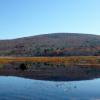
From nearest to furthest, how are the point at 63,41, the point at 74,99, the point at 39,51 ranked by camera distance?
1. the point at 74,99
2. the point at 39,51
3. the point at 63,41

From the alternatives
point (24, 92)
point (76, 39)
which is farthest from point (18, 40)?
point (24, 92)

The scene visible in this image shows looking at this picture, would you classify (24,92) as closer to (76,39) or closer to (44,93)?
(44,93)

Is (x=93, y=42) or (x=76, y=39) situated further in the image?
(x=76, y=39)

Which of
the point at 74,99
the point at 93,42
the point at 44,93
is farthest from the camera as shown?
the point at 93,42

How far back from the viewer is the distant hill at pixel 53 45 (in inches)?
4791

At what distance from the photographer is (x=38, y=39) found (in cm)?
16975

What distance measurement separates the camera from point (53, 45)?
151 metres

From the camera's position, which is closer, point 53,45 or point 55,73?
point 55,73

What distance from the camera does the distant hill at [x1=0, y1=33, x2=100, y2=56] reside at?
12169 cm

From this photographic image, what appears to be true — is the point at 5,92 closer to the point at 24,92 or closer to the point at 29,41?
the point at 24,92

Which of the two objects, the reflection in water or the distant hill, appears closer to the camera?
the reflection in water

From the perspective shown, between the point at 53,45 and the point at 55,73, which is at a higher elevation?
the point at 55,73

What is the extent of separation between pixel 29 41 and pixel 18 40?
10.7m

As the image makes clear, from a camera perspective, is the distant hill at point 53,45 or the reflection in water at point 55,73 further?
the distant hill at point 53,45
